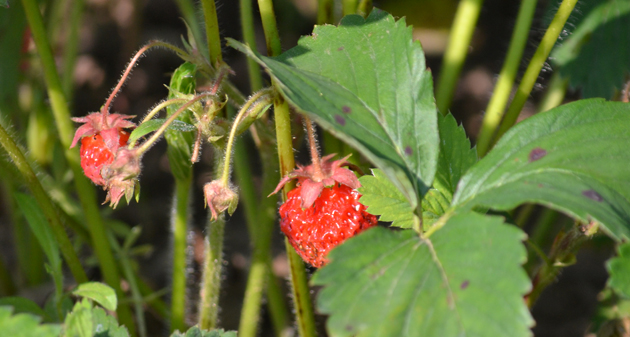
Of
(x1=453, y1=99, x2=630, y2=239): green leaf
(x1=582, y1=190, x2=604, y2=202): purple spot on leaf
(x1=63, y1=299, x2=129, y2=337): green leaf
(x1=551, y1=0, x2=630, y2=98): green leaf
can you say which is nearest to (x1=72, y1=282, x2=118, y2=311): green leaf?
(x1=63, y1=299, x2=129, y2=337): green leaf

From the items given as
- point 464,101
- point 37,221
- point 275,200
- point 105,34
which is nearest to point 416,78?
point 275,200

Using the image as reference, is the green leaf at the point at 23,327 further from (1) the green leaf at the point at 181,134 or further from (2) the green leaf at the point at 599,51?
(2) the green leaf at the point at 599,51

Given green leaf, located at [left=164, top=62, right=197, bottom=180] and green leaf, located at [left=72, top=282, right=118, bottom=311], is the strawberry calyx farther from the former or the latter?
green leaf, located at [left=72, top=282, right=118, bottom=311]

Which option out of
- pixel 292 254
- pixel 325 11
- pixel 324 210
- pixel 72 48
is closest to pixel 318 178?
pixel 324 210

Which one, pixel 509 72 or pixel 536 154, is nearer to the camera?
pixel 536 154

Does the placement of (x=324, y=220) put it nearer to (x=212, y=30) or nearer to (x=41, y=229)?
(x=212, y=30)
